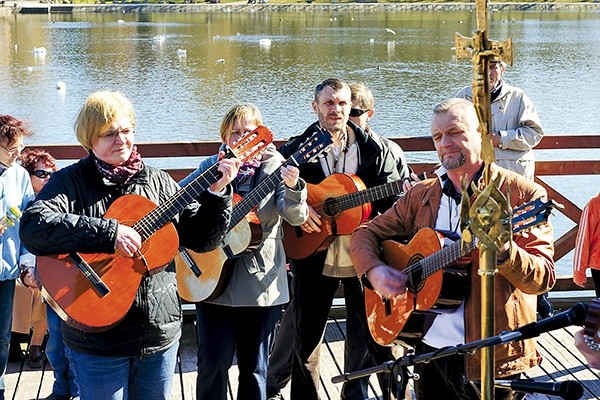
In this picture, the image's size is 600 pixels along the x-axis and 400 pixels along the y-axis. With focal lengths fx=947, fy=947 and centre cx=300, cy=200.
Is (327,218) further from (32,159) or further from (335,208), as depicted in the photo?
(32,159)

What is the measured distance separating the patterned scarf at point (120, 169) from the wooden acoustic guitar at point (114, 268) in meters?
0.08

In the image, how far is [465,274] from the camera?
353cm

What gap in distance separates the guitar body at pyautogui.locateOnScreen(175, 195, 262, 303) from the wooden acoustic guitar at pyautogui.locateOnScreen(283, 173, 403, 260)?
0.44 meters

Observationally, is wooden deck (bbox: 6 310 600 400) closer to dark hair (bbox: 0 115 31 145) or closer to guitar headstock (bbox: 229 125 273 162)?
dark hair (bbox: 0 115 31 145)

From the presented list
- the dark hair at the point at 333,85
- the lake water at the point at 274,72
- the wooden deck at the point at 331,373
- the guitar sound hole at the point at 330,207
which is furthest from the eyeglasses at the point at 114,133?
the lake water at the point at 274,72

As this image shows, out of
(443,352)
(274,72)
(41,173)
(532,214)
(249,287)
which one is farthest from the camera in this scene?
(274,72)

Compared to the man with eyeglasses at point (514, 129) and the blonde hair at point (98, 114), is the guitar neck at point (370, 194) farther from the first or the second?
the blonde hair at point (98, 114)

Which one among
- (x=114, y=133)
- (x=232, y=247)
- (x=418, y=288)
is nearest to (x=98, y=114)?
(x=114, y=133)

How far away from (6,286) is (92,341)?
1.32 meters

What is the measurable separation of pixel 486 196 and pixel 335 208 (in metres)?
2.64

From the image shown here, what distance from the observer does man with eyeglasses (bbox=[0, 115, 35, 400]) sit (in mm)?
4633

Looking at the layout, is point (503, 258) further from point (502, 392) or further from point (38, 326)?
point (38, 326)

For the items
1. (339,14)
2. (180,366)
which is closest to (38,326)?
(180,366)

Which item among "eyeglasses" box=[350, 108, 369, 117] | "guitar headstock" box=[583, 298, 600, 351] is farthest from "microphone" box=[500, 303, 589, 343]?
"eyeglasses" box=[350, 108, 369, 117]
